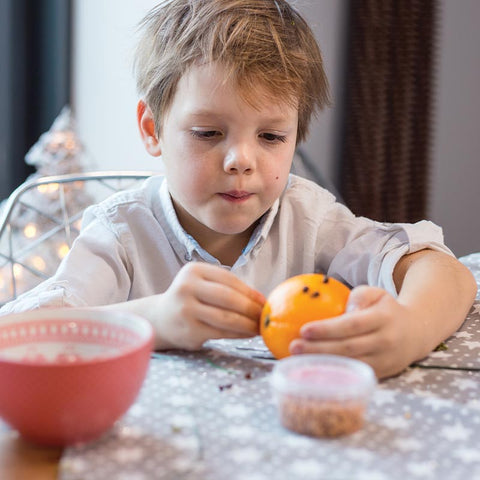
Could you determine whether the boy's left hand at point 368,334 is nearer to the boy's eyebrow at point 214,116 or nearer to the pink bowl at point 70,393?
the pink bowl at point 70,393

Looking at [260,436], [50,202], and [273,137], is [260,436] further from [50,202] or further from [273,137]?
[50,202]

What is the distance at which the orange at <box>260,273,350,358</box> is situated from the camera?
0.75 meters

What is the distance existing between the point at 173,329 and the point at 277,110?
1.29 feet

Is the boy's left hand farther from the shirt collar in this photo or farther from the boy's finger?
the shirt collar

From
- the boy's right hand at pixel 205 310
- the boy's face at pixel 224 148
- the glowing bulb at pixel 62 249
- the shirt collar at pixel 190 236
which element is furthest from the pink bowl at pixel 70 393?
the glowing bulb at pixel 62 249

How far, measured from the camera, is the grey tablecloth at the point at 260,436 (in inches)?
21.5

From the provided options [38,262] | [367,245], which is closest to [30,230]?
[38,262]

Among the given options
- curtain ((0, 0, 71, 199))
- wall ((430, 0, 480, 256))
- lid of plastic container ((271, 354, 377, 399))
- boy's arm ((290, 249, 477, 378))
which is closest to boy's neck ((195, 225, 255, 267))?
boy's arm ((290, 249, 477, 378))

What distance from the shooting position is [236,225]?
1118 mm

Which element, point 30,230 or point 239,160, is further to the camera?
point 30,230

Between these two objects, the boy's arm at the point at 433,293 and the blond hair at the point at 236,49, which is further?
the blond hair at the point at 236,49

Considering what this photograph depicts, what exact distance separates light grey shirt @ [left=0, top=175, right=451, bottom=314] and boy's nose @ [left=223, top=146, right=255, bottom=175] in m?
0.23

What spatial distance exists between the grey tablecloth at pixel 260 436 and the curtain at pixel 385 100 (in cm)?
214

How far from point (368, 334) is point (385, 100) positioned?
2258 mm
